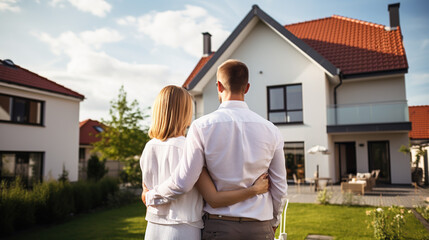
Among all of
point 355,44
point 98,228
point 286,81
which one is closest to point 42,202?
point 98,228

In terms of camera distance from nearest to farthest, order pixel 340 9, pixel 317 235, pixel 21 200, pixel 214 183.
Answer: pixel 214 183 < pixel 317 235 < pixel 21 200 < pixel 340 9

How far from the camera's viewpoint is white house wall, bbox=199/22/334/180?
15.5 metres

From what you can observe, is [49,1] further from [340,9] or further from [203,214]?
[340,9]

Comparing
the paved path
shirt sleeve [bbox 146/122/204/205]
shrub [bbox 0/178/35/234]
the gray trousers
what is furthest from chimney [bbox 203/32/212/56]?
the gray trousers

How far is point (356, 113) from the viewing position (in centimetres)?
1492

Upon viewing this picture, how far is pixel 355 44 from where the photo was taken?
17141mm

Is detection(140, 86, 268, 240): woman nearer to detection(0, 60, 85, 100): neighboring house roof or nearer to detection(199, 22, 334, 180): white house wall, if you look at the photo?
detection(0, 60, 85, 100): neighboring house roof

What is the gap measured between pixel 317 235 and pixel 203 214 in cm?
486

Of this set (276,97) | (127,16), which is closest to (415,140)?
(276,97)

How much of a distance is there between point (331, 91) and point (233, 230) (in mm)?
16272

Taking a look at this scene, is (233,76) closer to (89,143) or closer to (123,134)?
(123,134)

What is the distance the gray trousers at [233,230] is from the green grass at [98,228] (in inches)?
208

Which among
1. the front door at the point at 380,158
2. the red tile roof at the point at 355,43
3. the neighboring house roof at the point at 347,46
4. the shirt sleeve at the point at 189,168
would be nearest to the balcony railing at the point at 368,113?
the neighboring house roof at the point at 347,46

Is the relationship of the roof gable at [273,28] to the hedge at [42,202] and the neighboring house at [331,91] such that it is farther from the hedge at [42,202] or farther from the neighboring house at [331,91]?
the hedge at [42,202]
